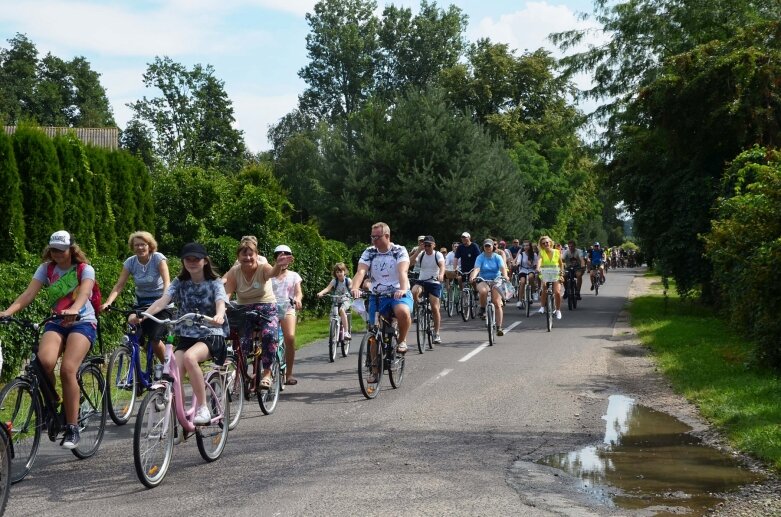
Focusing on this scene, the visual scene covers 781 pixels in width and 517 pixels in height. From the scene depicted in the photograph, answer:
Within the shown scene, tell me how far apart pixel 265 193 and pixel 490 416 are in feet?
55.2

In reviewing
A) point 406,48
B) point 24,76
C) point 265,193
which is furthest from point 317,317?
point 24,76

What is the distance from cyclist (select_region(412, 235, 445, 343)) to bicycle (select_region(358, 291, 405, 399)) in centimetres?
453

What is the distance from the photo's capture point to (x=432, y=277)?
16969mm

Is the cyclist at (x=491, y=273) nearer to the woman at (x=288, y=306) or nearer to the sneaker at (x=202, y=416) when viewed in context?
the woman at (x=288, y=306)

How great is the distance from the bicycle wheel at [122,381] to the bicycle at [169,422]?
5.59ft

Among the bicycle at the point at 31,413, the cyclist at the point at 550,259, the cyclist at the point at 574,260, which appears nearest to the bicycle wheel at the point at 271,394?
the bicycle at the point at 31,413

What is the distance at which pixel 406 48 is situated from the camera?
69438mm

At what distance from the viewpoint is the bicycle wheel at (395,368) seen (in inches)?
451

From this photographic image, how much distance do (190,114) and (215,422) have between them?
63083mm

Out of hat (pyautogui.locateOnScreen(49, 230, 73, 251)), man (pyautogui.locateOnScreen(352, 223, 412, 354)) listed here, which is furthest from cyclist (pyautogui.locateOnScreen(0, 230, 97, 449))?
man (pyautogui.locateOnScreen(352, 223, 412, 354))

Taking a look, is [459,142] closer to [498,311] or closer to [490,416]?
[498,311]

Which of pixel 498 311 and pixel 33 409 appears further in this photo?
pixel 498 311

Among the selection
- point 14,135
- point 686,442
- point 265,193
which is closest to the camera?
point 686,442

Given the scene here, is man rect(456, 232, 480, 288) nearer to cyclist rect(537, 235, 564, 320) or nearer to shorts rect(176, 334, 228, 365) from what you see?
cyclist rect(537, 235, 564, 320)
